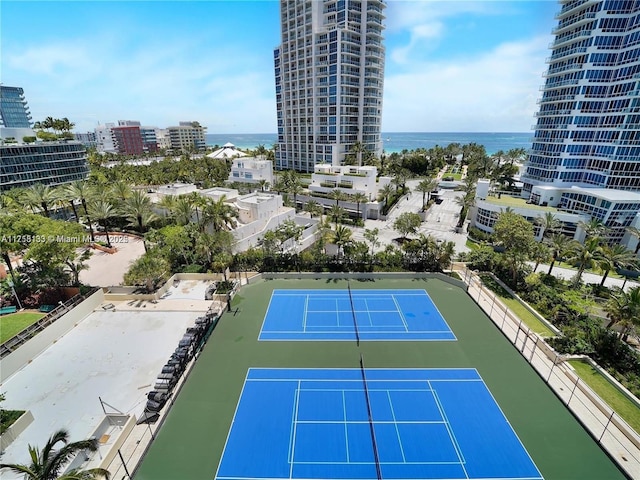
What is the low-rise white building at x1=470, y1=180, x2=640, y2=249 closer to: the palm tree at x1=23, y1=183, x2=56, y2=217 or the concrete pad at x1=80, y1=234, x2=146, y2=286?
the concrete pad at x1=80, y1=234, x2=146, y2=286

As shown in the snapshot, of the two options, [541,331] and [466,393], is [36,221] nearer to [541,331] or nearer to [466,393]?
[466,393]

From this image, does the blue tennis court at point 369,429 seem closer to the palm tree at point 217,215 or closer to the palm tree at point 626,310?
the palm tree at point 626,310

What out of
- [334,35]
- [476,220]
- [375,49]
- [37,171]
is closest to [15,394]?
[476,220]

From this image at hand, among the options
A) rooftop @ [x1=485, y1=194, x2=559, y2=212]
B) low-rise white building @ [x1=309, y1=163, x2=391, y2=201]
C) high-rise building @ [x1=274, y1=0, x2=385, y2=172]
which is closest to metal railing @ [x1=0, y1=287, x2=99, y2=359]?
low-rise white building @ [x1=309, y1=163, x2=391, y2=201]

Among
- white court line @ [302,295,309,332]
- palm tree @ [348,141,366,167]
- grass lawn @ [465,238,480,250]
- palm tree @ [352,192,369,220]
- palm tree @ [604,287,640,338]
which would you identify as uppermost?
palm tree @ [348,141,366,167]

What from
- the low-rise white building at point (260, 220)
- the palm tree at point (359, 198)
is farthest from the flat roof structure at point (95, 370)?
the palm tree at point (359, 198)

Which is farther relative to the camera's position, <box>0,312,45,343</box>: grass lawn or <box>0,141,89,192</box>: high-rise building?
<box>0,141,89,192</box>: high-rise building
